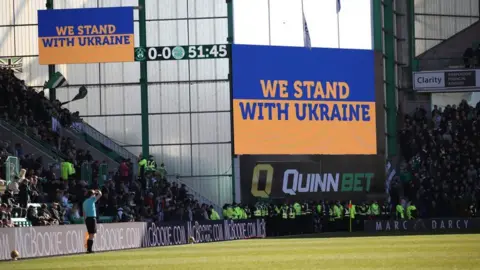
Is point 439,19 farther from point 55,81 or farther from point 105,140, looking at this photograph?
point 55,81

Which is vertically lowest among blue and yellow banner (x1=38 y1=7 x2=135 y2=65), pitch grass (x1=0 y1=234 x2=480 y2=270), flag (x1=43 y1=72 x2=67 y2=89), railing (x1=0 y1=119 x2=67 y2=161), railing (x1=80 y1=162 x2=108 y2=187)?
pitch grass (x1=0 y1=234 x2=480 y2=270)

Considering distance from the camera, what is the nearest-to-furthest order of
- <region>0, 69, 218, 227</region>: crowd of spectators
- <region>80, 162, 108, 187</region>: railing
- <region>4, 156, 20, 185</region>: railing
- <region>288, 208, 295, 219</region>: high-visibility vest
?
<region>0, 69, 218, 227</region>: crowd of spectators < <region>4, 156, 20, 185</region>: railing < <region>80, 162, 108, 187</region>: railing < <region>288, 208, 295, 219</region>: high-visibility vest

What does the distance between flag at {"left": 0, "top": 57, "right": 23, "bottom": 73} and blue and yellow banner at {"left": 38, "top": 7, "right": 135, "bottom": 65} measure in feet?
7.32

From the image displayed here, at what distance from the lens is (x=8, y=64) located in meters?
50.9

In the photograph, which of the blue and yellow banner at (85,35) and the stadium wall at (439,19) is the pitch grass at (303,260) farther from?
the stadium wall at (439,19)

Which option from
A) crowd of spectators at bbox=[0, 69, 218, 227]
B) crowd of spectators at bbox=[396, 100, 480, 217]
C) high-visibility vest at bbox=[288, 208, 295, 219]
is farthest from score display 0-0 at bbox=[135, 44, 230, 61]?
crowd of spectators at bbox=[396, 100, 480, 217]

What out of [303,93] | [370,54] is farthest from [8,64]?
[370,54]

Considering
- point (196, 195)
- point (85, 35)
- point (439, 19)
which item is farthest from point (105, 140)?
point (439, 19)

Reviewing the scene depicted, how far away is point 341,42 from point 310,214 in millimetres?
8734

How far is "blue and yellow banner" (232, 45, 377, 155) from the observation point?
166 feet

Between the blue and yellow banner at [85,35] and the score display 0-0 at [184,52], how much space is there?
1318 millimetres

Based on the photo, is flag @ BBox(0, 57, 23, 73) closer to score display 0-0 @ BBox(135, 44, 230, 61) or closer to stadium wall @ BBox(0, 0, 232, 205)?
stadium wall @ BBox(0, 0, 232, 205)

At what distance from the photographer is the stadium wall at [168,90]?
51.2m

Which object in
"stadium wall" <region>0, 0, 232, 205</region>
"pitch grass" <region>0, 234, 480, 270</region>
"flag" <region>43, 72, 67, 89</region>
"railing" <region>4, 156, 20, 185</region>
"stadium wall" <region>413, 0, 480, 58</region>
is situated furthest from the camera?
"stadium wall" <region>413, 0, 480, 58</region>
